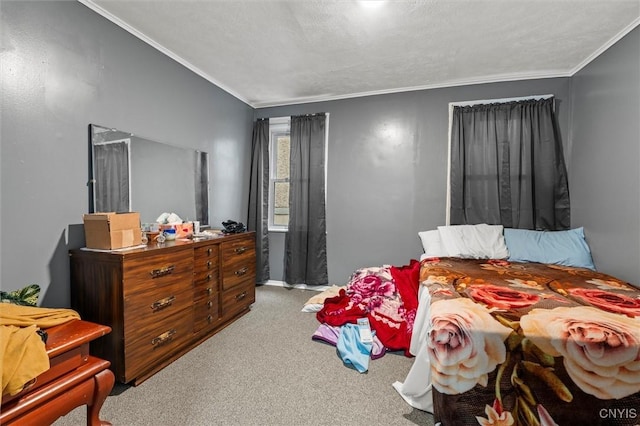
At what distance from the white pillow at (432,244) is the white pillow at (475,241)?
8cm

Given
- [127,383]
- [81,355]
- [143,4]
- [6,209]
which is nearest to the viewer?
[81,355]

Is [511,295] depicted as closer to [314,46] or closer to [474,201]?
[474,201]

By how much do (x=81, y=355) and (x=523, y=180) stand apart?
389 cm

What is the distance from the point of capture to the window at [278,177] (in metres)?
4.02

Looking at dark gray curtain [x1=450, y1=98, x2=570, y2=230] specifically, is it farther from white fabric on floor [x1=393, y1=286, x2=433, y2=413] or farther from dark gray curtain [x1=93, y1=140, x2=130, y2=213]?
dark gray curtain [x1=93, y1=140, x2=130, y2=213]

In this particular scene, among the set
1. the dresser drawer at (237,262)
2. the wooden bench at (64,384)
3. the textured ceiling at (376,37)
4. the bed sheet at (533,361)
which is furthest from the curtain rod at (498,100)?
the wooden bench at (64,384)

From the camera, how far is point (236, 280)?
2777 mm

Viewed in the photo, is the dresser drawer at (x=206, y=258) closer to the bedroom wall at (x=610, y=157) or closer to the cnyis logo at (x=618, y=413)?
the cnyis logo at (x=618, y=413)

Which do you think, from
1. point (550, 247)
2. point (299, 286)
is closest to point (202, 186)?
point (299, 286)

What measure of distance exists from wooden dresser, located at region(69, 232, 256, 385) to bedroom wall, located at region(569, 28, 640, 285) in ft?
11.1

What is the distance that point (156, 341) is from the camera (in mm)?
1886

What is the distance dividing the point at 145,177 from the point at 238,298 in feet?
4.78

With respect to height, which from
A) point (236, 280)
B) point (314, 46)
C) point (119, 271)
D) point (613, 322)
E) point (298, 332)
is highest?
point (314, 46)

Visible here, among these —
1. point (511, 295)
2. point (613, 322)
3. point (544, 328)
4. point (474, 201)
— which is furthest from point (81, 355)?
point (474, 201)
